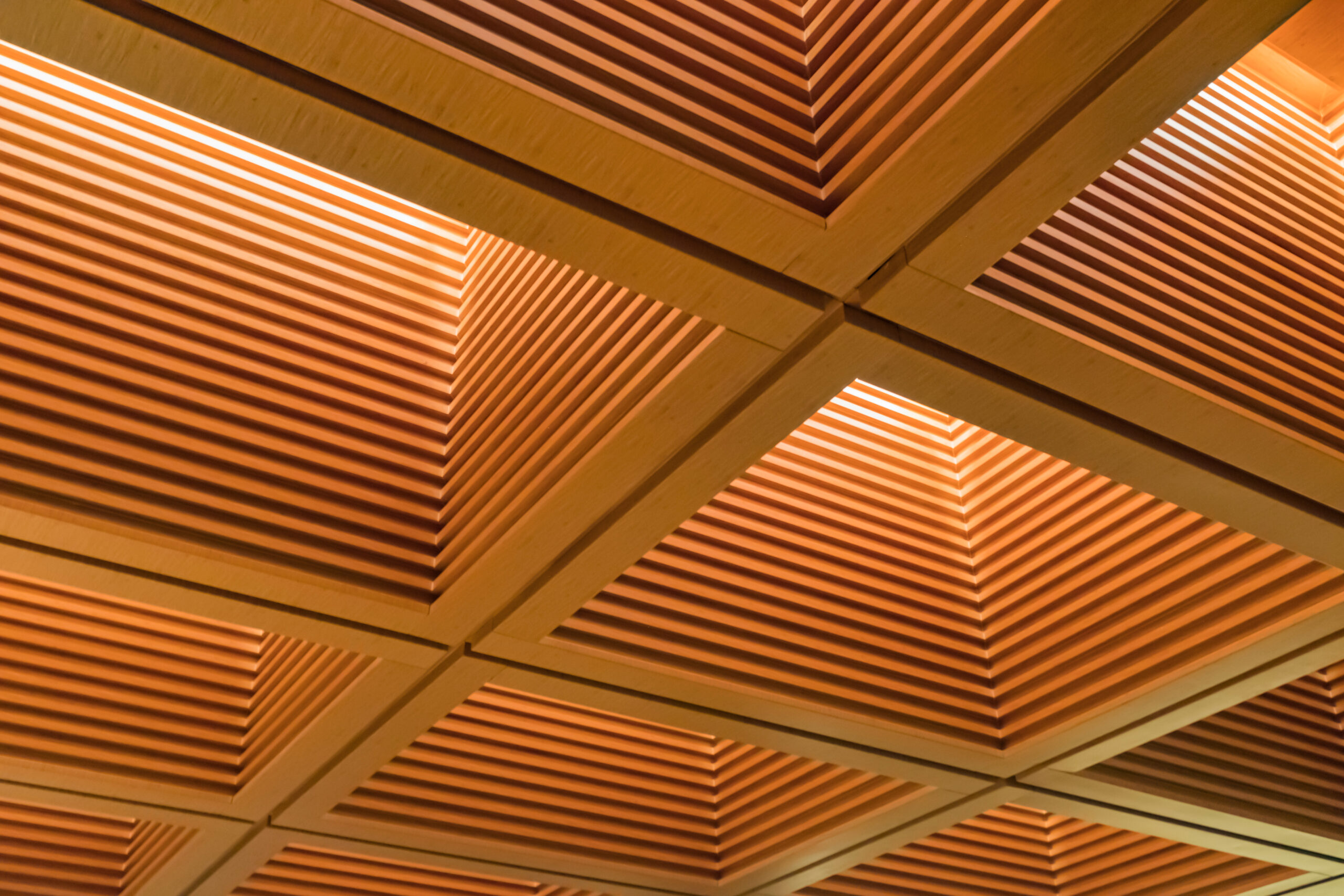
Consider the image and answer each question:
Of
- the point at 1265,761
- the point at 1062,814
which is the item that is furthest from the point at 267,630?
the point at 1265,761

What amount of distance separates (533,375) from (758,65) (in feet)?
5.27

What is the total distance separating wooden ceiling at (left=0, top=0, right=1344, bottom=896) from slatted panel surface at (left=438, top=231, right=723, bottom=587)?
21 millimetres

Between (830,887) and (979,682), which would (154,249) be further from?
(830,887)

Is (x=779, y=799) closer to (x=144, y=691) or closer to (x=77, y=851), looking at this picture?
(x=144, y=691)

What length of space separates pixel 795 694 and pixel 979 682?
1.18 meters

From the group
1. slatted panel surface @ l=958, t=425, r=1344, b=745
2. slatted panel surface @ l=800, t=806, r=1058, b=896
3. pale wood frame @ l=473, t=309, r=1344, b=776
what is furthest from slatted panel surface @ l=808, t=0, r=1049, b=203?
slatted panel surface @ l=800, t=806, r=1058, b=896

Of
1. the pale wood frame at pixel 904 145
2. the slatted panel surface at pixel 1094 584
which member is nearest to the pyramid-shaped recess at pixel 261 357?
the pale wood frame at pixel 904 145

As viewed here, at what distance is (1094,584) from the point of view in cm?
618

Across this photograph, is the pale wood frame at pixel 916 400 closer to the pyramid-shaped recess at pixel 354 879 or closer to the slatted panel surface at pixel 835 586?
the slatted panel surface at pixel 835 586

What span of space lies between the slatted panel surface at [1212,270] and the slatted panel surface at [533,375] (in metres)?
1.17

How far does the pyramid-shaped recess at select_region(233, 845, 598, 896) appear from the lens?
792cm

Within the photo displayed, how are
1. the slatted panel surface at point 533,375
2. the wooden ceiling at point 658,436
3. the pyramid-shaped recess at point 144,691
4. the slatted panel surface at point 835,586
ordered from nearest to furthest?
1. the wooden ceiling at point 658,436
2. the slatted panel surface at point 533,375
3. the slatted panel surface at point 835,586
4. the pyramid-shaped recess at point 144,691

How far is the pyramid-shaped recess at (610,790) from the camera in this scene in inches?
276

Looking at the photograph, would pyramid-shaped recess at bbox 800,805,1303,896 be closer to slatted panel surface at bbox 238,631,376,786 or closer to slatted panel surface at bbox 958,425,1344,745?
slatted panel surface at bbox 958,425,1344,745
